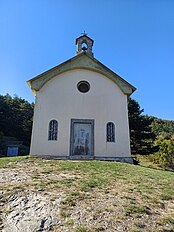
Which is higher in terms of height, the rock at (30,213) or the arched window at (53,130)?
the arched window at (53,130)

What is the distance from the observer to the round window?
40.7 feet

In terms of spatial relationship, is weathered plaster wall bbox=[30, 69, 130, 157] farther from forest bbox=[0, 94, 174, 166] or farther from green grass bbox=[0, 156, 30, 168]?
forest bbox=[0, 94, 174, 166]

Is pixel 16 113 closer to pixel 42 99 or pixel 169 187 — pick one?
pixel 42 99

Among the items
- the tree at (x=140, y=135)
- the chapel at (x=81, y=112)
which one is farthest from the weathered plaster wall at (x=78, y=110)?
the tree at (x=140, y=135)

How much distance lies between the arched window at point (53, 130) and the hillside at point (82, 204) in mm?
5109

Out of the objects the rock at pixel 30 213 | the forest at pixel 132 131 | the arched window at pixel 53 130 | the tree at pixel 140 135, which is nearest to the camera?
the rock at pixel 30 213

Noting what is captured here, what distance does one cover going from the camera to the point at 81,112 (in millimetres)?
11758

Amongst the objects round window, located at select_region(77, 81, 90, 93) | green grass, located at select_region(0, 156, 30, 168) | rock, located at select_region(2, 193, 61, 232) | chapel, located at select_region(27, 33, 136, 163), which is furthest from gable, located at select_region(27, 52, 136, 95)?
rock, located at select_region(2, 193, 61, 232)

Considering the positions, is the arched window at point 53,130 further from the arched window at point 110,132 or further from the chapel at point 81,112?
the arched window at point 110,132

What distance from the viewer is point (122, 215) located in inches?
142

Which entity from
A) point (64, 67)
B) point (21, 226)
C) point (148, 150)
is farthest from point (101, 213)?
point (148, 150)

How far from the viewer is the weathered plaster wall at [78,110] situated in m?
11.0

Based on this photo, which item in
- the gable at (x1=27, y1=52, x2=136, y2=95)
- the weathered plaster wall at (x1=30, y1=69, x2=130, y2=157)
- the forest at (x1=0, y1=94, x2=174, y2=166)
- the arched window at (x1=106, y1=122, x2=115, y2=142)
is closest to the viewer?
the weathered plaster wall at (x1=30, y1=69, x2=130, y2=157)

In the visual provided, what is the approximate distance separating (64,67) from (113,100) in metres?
4.07
